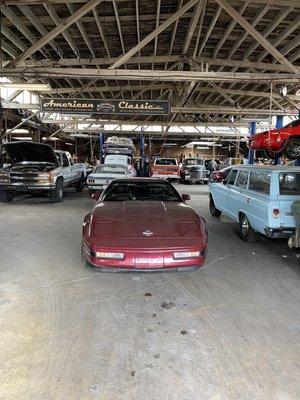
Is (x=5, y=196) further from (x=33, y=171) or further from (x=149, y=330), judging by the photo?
(x=149, y=330)

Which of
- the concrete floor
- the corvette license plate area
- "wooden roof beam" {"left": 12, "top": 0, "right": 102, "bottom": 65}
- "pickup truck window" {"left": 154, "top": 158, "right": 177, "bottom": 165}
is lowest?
the concrete floor

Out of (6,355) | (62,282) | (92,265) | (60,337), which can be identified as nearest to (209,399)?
(60,337)

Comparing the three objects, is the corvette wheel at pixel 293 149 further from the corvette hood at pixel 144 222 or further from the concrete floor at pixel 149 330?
the corvette hood at pixel 144 222

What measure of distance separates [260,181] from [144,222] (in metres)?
2.92

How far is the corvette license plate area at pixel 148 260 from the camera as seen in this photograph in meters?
3.94

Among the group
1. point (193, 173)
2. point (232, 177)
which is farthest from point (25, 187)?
point (193, 173)

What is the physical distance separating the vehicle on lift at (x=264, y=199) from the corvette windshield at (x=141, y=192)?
1.47m

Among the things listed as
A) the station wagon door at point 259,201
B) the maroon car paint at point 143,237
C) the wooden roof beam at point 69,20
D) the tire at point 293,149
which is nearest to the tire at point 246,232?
the station wagon door at point 259,201

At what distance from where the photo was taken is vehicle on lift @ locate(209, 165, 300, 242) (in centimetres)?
538

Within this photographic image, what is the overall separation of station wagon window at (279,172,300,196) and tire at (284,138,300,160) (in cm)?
479

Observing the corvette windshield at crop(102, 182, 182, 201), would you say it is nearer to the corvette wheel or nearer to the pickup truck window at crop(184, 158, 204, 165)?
the corvette wheel

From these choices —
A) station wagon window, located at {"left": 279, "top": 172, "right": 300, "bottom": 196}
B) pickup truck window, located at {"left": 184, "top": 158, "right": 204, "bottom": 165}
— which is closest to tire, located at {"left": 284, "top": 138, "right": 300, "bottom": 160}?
station wagon window, located at {"left": 279, "top": 172, "right": 300, "bottom": 196}

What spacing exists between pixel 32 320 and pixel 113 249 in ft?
3.79

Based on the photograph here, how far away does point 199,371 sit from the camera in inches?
101
